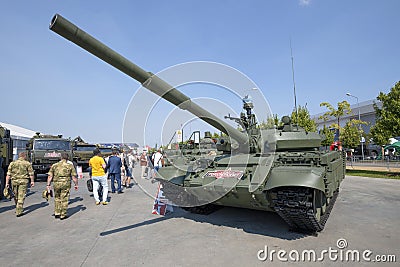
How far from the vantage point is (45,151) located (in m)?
15.0

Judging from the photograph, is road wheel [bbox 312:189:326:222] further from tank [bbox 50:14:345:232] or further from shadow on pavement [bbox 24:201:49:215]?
shadow on pavement [bbox 24:201:49:215]

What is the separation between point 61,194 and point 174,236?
3.38 m

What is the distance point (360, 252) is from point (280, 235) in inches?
57.2

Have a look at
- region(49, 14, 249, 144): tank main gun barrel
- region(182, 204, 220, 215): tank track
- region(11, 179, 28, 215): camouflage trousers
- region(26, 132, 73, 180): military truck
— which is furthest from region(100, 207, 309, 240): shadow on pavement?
region(26, 132, 73, 180): military truck

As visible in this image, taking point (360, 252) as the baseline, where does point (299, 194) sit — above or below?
above

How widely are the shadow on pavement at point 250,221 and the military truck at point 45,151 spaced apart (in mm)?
10136

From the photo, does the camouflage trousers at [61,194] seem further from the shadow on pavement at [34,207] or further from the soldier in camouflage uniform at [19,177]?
the shadow on pavement at [34,207]

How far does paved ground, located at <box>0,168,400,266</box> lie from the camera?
4.56 m

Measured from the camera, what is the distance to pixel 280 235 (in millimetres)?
5652

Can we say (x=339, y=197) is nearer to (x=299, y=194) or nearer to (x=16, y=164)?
(x=299, y=194)

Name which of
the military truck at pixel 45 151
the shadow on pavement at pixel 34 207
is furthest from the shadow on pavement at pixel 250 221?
the military truck at pixel 45 151

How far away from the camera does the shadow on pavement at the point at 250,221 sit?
5798 millimetres

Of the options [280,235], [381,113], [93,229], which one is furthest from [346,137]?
[93,229]

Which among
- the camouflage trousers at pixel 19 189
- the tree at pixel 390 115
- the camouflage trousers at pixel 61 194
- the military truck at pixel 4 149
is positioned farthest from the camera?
the tree at pixel 390 115
